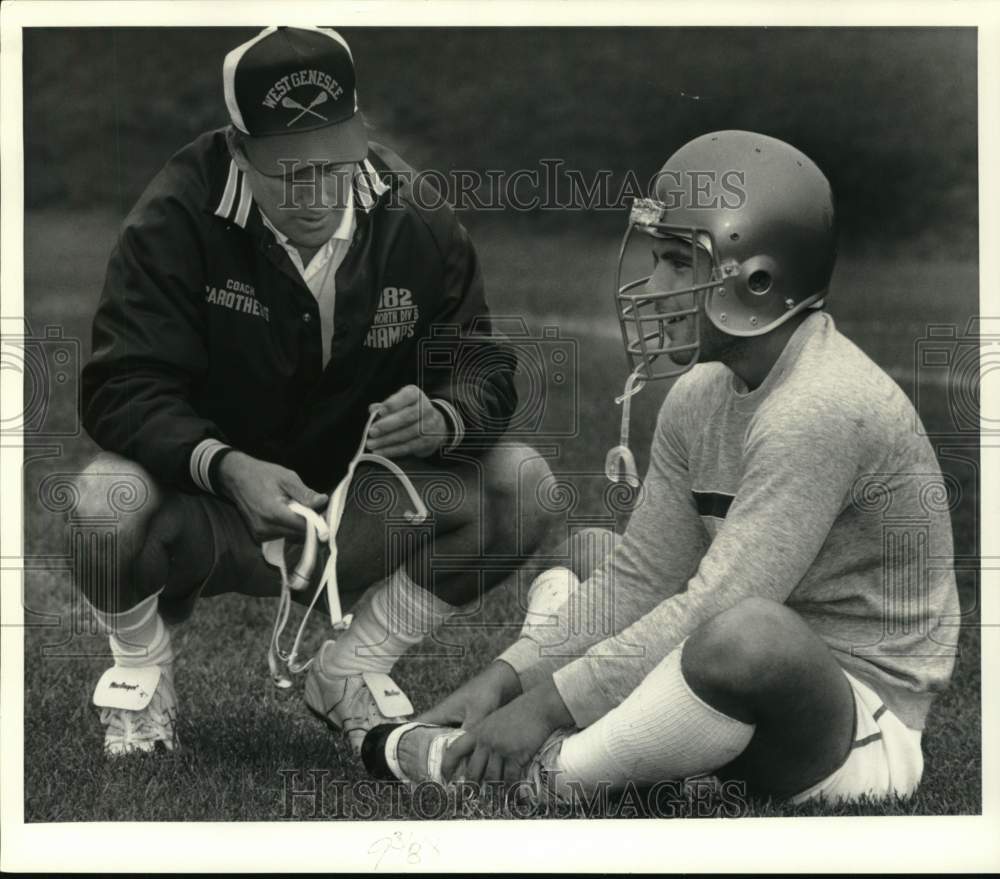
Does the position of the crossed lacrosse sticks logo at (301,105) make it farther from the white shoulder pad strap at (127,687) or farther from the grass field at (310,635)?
the white shoulder pad strap at (127,687)

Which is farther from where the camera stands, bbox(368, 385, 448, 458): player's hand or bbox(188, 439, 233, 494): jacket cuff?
bbox(368, 385, 448, 458): player's hand

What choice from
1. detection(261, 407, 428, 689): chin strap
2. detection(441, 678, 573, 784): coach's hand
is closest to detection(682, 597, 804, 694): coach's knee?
detection(441, 678, 573, 784): coach's hand

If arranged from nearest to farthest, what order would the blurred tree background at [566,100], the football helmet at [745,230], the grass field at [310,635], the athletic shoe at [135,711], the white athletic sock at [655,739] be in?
the white athletic sock at [655,739]
the football helmet at [745,230]
the grass field at [310,635]
the athletic shoe at [135,711]
the blurred tree background at [566,100]

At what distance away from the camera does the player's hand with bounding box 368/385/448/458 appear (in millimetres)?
3398

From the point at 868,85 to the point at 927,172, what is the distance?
28 cm

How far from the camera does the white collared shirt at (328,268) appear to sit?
338 centimetres

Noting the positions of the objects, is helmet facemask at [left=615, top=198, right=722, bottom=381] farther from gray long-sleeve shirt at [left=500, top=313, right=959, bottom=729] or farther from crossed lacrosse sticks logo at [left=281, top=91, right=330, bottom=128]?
crossed lacrosse sticks logo at [left=281, top=91, right=330, bottom=128]

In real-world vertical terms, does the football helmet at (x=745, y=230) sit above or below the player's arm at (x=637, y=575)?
above

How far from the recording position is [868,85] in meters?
3.51

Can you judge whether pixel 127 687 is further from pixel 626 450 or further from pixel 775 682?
pixel 775 682

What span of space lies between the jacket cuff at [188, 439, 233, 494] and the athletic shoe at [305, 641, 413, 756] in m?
0.54

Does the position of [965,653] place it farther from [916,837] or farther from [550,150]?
[550,150]

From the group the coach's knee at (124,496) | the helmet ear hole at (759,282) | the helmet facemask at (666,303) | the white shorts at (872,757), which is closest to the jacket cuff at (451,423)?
the helmet facemask at (666,303)

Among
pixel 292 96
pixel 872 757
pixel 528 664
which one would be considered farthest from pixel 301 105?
pixel 872 757
